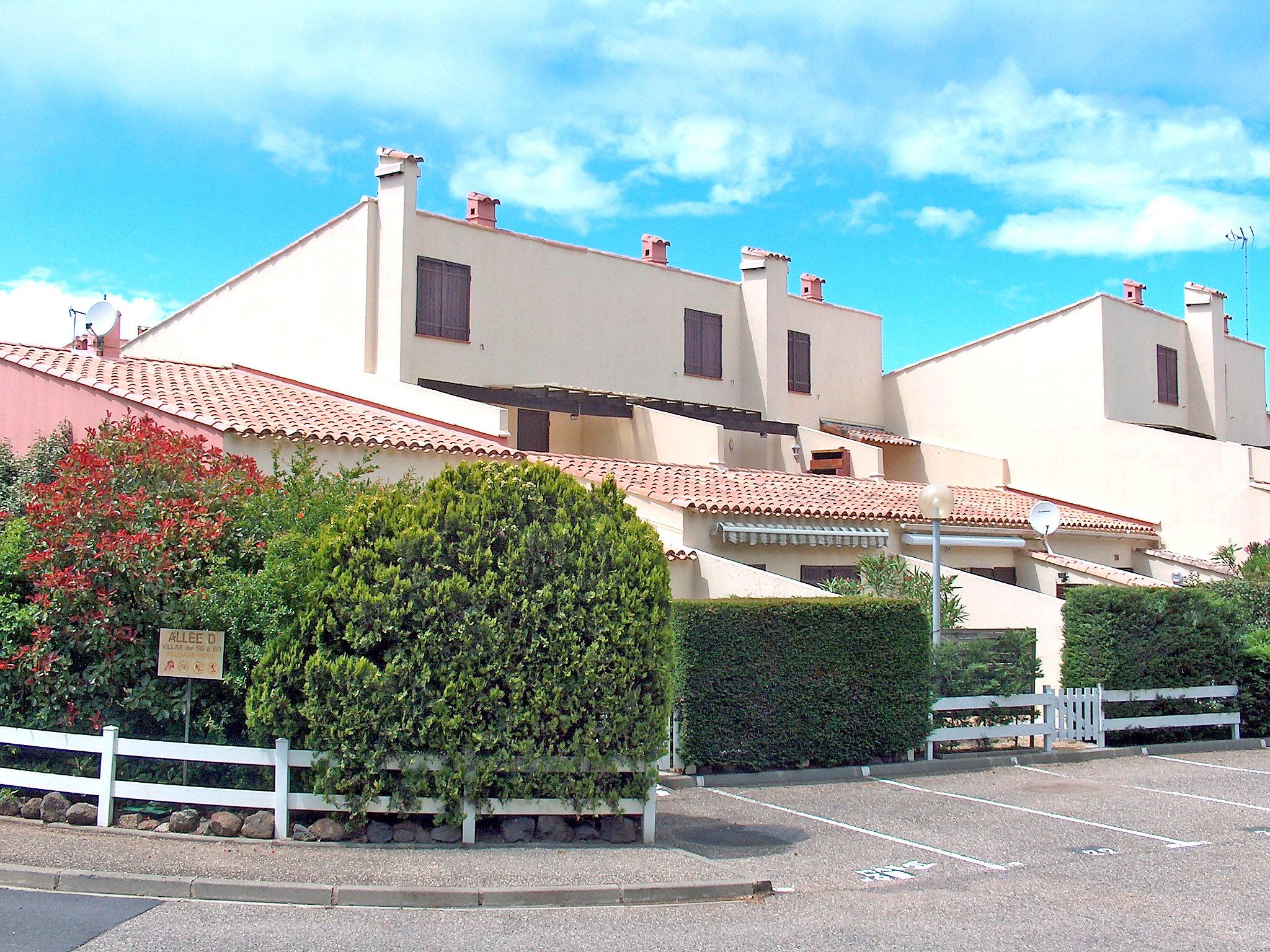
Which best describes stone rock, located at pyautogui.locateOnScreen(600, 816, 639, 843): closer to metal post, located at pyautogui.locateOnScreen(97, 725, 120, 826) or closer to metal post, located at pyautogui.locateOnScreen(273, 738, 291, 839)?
metal post, located at pyautogui.locateOnScreen(273, 738, 291, 839)

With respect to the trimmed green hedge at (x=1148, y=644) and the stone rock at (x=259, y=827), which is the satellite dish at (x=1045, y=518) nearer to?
the trimmed green hedge at (x=1148, y=644)

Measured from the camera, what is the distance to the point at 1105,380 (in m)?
30.0

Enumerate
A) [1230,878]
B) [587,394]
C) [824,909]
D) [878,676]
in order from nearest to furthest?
[824,909], [1230,878], [878,676], [587,394]

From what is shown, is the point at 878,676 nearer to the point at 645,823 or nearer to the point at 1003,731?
the point at 1003,731

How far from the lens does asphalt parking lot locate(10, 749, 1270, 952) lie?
7.27 meters

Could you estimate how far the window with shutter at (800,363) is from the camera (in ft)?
99.7

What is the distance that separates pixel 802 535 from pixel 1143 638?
6.21 m

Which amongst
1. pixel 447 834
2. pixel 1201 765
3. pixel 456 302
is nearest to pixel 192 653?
pixel 447 834

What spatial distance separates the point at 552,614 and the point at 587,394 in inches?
614

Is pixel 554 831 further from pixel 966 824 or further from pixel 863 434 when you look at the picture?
pixel 863 434

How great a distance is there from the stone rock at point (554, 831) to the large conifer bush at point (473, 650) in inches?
11.3

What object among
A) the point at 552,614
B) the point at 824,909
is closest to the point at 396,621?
the point at 552,614

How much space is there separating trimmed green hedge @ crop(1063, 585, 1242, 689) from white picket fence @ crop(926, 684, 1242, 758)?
0.19 metres

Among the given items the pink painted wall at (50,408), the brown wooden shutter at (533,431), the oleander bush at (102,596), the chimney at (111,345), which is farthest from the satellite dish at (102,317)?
the oleander bush at (102,596)
